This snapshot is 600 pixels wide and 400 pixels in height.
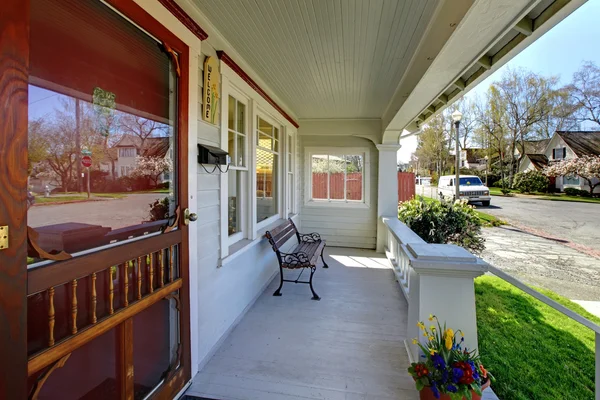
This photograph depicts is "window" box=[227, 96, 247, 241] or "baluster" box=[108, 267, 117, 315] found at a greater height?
"window" box=[227, 96, 247, 241]

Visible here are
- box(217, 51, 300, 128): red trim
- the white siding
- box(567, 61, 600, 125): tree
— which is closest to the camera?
box(567, 61, 600, 125): tree

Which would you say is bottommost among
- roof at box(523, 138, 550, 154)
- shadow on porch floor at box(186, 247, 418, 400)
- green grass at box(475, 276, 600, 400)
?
green grass at box(475, 276, 600, 400)

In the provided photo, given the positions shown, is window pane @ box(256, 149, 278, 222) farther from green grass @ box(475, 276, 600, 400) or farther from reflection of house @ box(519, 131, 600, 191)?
reflection of house @ box(519, 131, 600, 191)

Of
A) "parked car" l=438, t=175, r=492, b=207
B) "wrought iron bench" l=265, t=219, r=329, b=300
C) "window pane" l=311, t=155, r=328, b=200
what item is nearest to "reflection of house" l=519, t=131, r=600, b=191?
"wrought iron bench" l=265, t=219, r=329, b=300

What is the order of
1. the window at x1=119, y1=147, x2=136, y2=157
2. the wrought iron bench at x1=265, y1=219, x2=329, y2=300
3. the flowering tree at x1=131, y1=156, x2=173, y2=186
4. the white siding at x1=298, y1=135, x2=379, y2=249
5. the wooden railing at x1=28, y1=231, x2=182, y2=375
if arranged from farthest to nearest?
the white siding at x1=298, y1=135, x2=379, y2=249 → the wrought iron bench at x1=265, y1=219, x2=329, y2=300 → the flowering tree at x1=131, y1=156, x2=173, y2=186 → the window at x1=119, y1=147, x2=136, y2=157 → the wooden railing at x1=28, y1=231, x2=182, y2=375

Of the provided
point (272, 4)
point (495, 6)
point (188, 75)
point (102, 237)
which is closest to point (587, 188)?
point (495, 6)

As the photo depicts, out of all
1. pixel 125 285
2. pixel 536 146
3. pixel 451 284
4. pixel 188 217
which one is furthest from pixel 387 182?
pixel 125 285

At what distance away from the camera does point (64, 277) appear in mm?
1029

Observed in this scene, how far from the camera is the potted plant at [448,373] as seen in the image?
4.72 ft

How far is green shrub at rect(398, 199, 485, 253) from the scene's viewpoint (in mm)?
3938

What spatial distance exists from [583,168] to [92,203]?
3.16 m

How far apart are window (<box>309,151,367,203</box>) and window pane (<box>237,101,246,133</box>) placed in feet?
9.95

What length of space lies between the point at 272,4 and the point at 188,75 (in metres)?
0.72

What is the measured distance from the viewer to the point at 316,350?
227 cm
